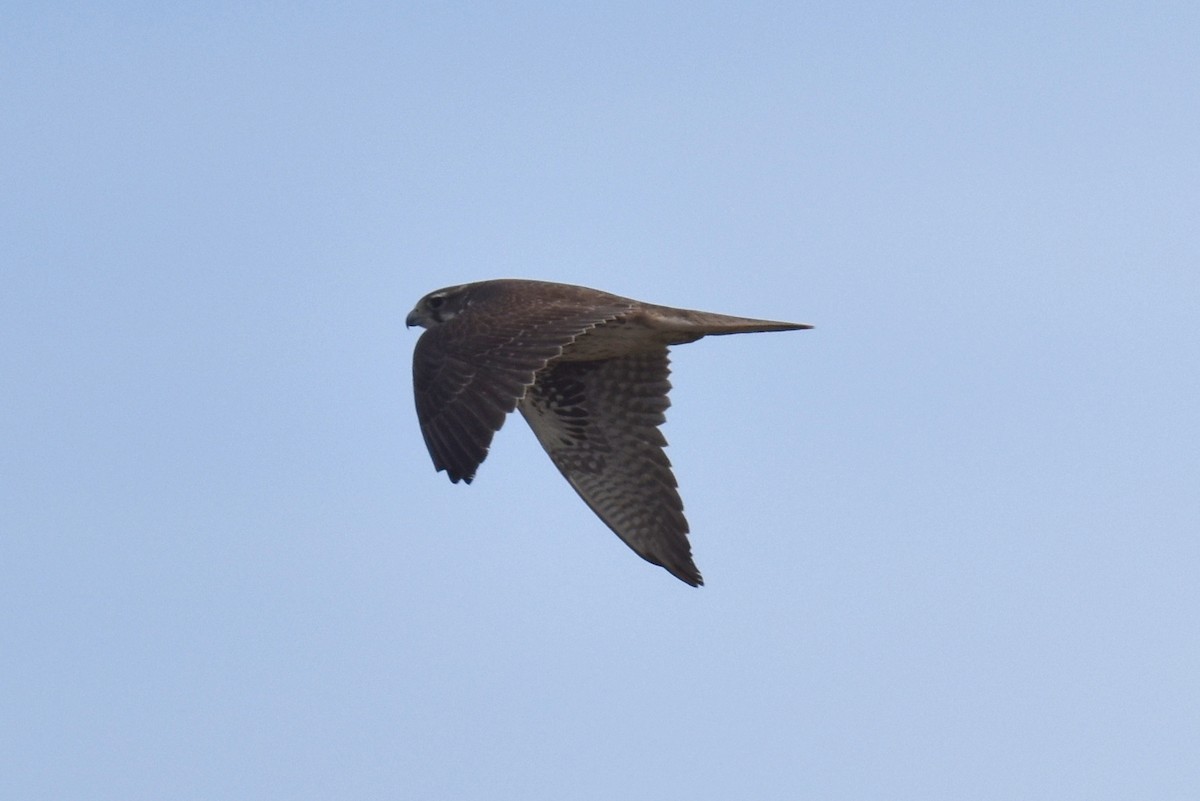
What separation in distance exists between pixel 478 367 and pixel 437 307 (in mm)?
2127

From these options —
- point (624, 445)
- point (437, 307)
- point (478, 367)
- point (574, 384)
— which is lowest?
point (624, 445)

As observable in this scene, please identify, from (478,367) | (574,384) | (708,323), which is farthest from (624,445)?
(478,367)

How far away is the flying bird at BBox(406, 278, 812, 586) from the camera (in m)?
12.7

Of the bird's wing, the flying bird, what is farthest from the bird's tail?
the bird's wing

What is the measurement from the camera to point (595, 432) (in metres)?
15.2

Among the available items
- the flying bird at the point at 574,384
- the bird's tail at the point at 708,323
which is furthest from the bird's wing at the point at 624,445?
the bird's tail at the point at 708,323

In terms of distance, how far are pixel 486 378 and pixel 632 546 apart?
101 inches

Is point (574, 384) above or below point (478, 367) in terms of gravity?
above

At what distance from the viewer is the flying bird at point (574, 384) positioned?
41.6 ft

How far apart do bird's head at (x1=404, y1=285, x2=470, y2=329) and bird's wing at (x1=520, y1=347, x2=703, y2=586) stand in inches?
35.9

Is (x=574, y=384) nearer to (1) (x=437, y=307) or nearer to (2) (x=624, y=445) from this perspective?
(2) (x=624, y=445)

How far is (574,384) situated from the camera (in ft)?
49.9

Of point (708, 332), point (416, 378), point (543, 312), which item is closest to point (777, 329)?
point (708, 332)

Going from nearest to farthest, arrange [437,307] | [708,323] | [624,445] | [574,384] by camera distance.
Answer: [708,323]
[437,307]
[624,445]
[574,384]
